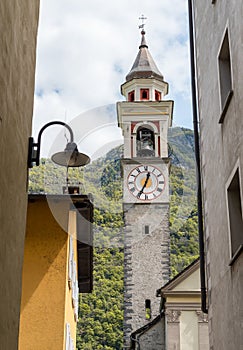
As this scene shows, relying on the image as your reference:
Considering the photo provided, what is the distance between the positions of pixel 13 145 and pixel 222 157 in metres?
3.89

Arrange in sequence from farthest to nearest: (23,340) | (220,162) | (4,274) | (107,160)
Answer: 1. (107,160)
2. (23,340)
3. (220,162)
4. (4,274)

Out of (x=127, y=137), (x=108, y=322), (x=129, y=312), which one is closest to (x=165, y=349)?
(x=129, y=312)

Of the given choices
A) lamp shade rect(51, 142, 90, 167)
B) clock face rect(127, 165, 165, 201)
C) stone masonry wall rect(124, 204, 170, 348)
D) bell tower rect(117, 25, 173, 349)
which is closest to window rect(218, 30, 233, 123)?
lamp shade rect(51, 142, 90, 167)

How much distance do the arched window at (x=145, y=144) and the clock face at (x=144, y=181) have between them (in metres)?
0.79

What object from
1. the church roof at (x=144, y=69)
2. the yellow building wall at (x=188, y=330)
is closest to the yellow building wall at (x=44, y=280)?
the yellow building wall at (x=188, y=330)

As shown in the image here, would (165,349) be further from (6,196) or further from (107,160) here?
(6,196)

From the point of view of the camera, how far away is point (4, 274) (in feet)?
19.9

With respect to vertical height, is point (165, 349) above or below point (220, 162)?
below

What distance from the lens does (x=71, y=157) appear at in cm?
959

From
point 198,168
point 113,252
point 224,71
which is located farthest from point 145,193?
point 224,71

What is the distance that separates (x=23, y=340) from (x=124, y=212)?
26.3m

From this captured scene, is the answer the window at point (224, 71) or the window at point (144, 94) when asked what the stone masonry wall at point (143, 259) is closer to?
the window at point (144, 94)

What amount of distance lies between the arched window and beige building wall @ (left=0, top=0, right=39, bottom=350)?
95.7 feet

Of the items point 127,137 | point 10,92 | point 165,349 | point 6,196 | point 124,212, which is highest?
point 127,137
